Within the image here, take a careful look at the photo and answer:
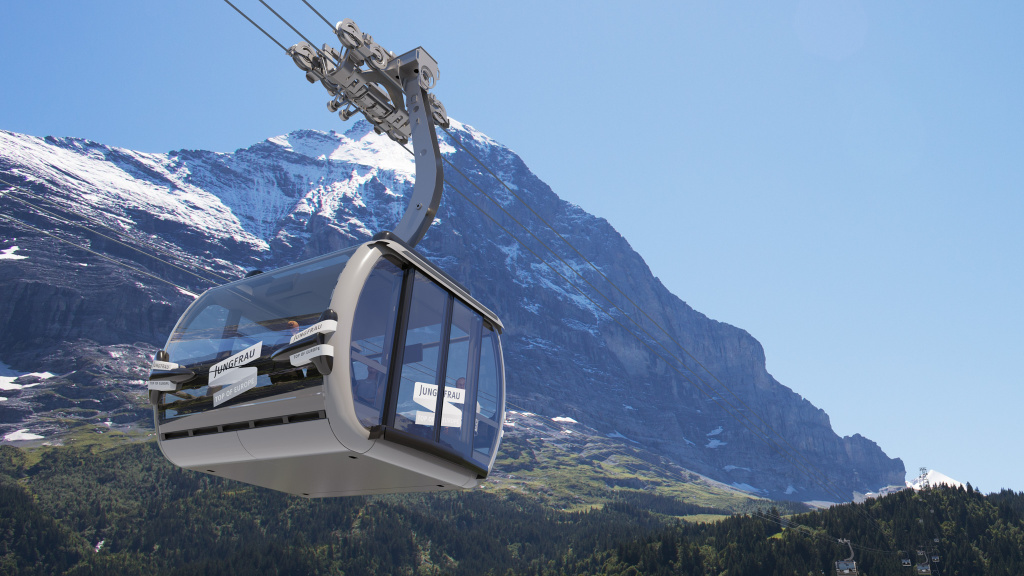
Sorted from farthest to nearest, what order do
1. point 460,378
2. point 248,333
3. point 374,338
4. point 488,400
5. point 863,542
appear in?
1. point 863,542
2. point 488,400
3. point 460,378
4. point 248,333
5. point 374,338

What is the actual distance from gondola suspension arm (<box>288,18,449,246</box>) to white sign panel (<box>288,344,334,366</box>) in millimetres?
2788

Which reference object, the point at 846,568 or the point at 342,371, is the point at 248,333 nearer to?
the point at 342,371

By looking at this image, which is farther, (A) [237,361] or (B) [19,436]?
(B) [19,436]

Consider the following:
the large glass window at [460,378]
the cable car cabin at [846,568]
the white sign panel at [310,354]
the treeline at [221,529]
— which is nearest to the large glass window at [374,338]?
the white sign panel at [310,354]

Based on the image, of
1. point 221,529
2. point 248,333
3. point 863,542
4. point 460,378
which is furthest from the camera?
point 221,529

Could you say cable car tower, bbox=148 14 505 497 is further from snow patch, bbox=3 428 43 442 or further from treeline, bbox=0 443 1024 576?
snow patch, bbox=3 428 43 442

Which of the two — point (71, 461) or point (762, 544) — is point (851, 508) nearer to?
point (762, 544)

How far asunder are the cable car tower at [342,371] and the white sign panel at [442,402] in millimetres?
19

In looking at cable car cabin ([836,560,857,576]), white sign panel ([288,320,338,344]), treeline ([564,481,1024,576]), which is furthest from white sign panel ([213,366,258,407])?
treeline ([564,481,1024,576])

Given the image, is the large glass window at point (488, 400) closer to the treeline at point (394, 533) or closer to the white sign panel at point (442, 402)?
the white sign panel at point (442, 402)

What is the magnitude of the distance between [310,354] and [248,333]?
1.54 metres

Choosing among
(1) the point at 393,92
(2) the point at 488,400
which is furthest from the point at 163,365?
(1) the point at 393,92

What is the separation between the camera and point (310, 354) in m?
7.20

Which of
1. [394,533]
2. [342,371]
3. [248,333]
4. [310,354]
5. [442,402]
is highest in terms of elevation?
[248,333]
